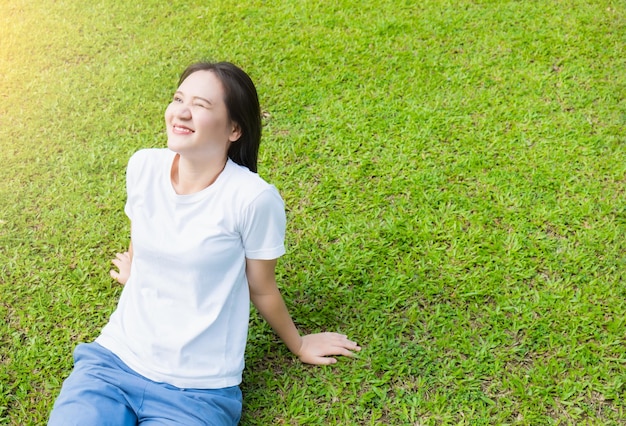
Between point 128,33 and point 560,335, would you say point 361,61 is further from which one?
point 560,335

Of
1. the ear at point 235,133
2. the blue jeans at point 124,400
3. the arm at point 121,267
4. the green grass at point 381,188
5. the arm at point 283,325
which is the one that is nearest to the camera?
the blue jeans at point 124,400

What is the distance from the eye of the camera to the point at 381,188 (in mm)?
3625

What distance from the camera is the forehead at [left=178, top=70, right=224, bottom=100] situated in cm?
232

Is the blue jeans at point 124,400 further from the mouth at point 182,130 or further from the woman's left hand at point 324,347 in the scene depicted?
the mouth at point 182,130

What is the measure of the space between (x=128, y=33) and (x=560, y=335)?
3.88m

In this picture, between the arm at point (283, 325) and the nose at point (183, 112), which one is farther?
the arm at point (283, 325)

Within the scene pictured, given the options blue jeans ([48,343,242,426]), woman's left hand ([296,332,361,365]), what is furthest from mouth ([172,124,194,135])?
woman's left hand ([296,332,361,365])

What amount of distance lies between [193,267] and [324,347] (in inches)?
32.5

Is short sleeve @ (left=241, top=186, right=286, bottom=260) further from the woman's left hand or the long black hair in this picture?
the woman's left hand

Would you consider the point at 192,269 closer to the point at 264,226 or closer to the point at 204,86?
the point at 264,226

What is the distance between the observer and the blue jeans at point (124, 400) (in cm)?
225

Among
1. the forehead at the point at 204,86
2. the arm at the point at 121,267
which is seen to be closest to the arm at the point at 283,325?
the forehead at the point at 204,86

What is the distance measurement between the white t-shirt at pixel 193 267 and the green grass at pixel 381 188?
1.55ft

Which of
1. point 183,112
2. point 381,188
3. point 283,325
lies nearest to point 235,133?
point 183,112
